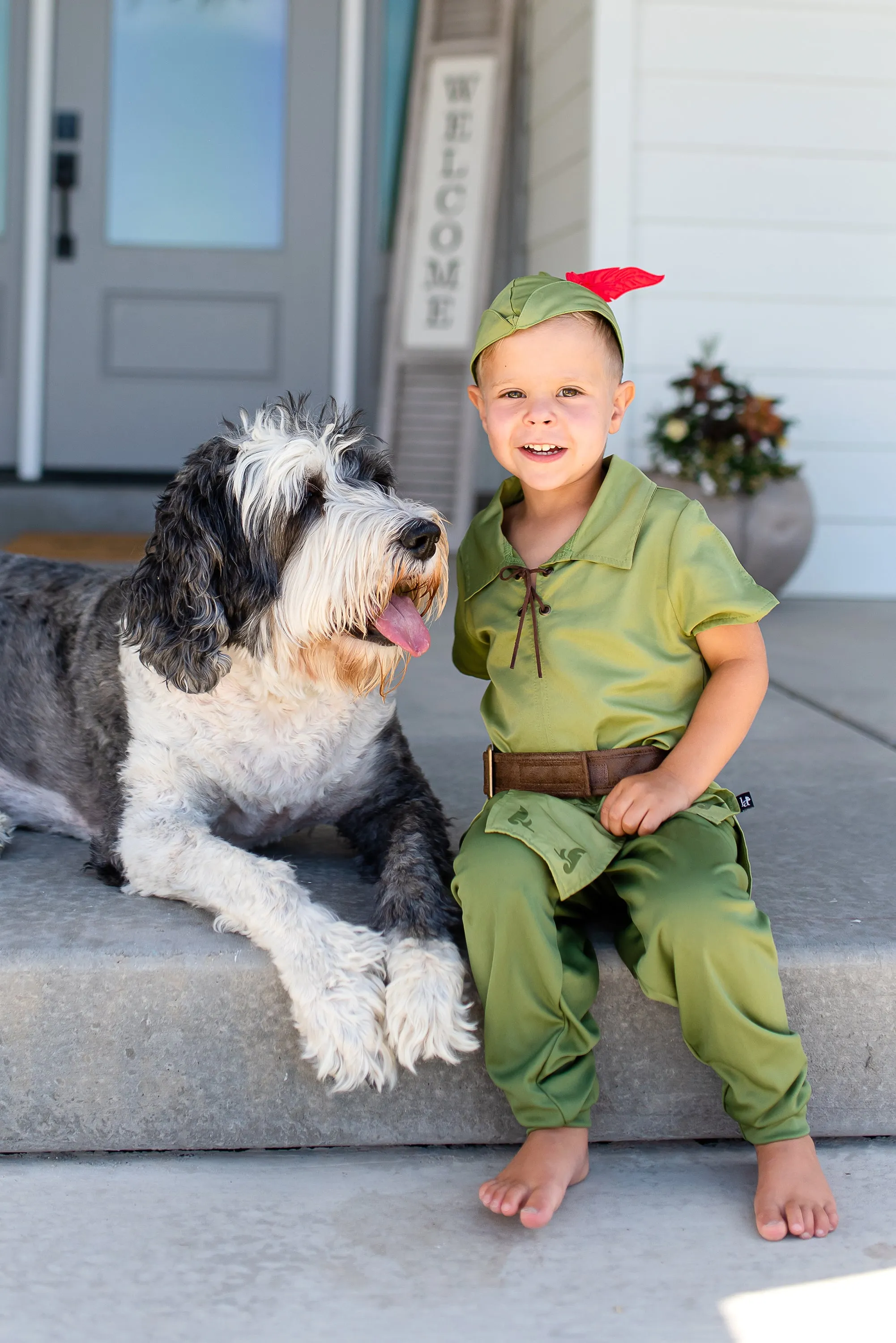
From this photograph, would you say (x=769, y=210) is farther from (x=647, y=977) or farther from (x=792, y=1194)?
(x=792, y=1194)

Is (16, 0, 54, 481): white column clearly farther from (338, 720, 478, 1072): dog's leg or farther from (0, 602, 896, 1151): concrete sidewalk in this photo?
(0, 602, 896, 1151): concrete sidewalk

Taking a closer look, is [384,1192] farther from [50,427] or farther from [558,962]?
[50,427]

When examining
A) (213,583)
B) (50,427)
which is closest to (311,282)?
(50,427)

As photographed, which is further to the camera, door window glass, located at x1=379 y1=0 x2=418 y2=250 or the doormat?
door window glass, located at x1=379 y1=0 x2=418 y2=250

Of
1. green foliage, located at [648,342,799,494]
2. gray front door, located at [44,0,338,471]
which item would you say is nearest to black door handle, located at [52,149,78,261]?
gray front door, located at [44,0,338,471]

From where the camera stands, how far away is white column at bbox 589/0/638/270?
20.6 feet

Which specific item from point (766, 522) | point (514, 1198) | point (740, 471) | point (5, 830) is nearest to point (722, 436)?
point (740, 471)

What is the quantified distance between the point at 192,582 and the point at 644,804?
86 centimetres

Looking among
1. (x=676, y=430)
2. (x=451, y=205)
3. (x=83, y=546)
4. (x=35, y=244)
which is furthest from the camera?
(x=35, y=244)

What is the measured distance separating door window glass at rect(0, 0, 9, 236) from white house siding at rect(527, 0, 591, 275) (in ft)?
9.72

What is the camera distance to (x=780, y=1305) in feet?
5.54

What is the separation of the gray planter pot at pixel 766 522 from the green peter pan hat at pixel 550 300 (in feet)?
12.2

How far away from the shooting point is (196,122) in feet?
25.2

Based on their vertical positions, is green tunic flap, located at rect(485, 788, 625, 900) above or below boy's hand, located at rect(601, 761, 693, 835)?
below
